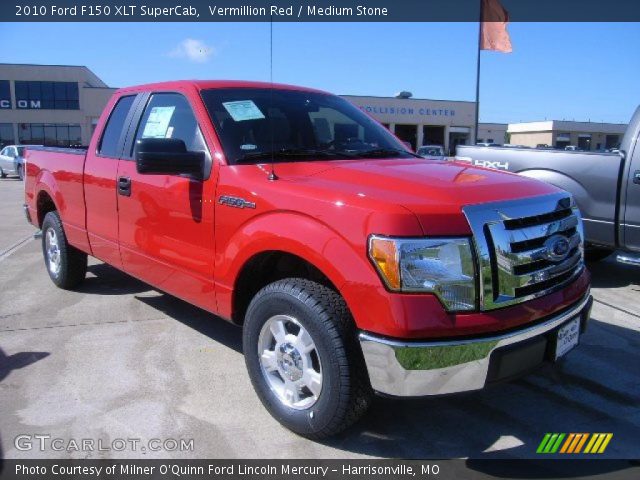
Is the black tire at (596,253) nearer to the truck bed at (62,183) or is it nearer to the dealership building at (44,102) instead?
the truck bed at (62,183)

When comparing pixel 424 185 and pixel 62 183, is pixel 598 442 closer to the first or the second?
pixel 424 185

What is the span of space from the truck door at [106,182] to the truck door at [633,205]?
4.75 meters

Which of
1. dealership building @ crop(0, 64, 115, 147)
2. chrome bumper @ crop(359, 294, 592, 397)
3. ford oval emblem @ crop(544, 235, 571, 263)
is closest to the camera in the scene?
chrome bumper @ crop(359, 294, 592, 397)

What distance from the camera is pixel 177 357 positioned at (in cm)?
402

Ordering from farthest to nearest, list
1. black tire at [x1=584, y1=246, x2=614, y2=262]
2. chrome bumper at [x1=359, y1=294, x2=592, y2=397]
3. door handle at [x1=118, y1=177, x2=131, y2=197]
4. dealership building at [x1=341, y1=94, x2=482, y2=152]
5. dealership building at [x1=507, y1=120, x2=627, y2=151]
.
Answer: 1. dealership building at [x1=507, y1=120, x2=627, y2=151]
2. dealership building at [x1=341, y1=94, x2=482, y2=152]
3. black tire at [x1=584, y1=246, x2=614, y2=262]
4. door handle at [x1=118, y1=177, x2=131, y2=197]
5. chrome bumper at [x1=359, y1=294, x2=592, y2=397]

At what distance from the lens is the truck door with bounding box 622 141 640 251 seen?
18.0 feet

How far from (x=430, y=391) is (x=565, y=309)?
94 centimetres

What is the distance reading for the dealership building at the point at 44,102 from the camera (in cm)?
→ 4600

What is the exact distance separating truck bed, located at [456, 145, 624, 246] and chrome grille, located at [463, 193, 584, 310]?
10.3 feet

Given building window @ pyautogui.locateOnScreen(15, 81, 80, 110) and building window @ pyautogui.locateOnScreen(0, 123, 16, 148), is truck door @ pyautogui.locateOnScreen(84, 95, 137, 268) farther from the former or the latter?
building window @ pyautogui.locateOnScreen(0, 123, 16, 148)

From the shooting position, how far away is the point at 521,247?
2.62 metres

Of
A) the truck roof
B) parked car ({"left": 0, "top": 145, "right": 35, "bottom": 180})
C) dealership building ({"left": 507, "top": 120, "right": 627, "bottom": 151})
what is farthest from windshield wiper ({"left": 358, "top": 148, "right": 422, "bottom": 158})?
dealership building ({"left": 507, "top": 120, "right": 627, "bottom": 151})

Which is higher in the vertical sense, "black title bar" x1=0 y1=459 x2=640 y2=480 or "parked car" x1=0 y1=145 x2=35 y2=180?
"parked car" x1=0 y1=145 x2=35 y2=180

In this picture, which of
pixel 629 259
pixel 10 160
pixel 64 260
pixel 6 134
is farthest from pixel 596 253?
pixel 6 134
